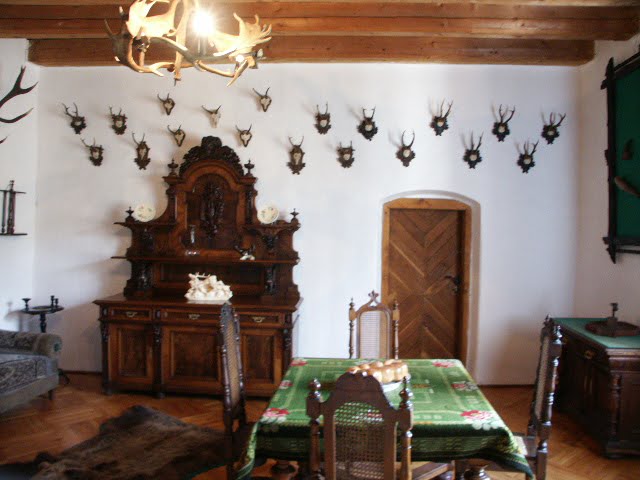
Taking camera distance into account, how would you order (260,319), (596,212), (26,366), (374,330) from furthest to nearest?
1. (596,212)
2. (260,319)
3. (26,366)
4. (374,330)

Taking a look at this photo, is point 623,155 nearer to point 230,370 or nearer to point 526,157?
point 526,157

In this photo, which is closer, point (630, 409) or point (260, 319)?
point (630, 409)

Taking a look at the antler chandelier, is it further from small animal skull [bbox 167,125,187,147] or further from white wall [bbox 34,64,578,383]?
small animal skull [bbox 167,125,187,147]

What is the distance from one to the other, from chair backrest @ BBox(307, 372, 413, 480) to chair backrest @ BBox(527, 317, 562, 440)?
980 millimetres

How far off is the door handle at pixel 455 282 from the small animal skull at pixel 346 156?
160 cm

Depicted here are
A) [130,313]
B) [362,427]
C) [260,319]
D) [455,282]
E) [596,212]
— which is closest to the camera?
[362,427]

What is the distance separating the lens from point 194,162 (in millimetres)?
4949

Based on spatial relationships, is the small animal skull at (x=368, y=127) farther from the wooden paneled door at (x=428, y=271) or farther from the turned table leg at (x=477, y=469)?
the turned table leg at (x=477, y=469)

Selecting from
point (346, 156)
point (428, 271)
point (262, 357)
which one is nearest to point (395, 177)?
point (346, 156)

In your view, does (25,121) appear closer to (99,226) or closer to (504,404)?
(99,226)

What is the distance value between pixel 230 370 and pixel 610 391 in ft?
8.99

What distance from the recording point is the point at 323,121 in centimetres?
499

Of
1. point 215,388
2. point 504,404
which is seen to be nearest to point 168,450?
point 215,388

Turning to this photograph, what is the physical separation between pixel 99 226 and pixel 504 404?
14.5 ft
